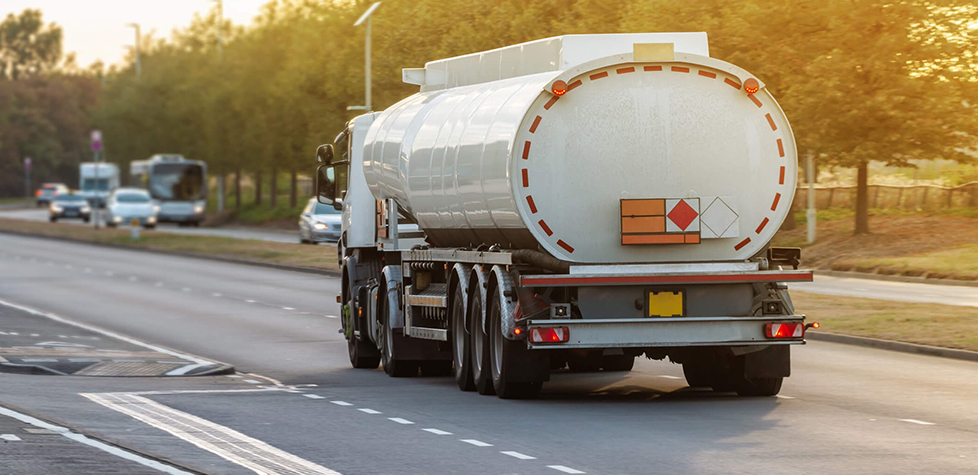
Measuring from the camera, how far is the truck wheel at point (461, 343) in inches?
600

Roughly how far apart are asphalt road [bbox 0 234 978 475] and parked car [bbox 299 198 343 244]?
22992mm

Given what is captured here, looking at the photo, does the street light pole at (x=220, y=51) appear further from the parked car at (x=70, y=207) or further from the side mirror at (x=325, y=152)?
the side mirror at (x=325, y=152)

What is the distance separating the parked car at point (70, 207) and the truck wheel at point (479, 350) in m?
69.9

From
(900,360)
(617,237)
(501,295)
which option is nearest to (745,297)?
(617,237)

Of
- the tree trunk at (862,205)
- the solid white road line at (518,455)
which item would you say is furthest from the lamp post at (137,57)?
the solid white road line at (518,455)

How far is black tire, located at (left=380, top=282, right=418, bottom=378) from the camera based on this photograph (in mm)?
17359

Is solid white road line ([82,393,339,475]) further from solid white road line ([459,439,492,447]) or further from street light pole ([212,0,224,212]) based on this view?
street light pole ([212,0,224,212])

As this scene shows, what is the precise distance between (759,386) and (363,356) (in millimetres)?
5525

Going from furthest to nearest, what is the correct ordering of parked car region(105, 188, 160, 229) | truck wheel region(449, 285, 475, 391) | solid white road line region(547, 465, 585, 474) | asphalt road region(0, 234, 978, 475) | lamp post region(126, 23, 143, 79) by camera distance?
lamp post region(126, 23, 143, 79), parked car region(105, 188, 160, 229), truck wheel region(449, 285, 475, 391), asphalt road region(0, 234, 978, 475), solid white road line region(547, 465, 585, 474)

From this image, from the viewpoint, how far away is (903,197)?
4791 centimetres

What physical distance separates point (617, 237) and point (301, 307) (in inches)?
581

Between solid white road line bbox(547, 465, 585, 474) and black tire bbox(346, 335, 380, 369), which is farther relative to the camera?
black tire bbox(346, 335, 380, 369)

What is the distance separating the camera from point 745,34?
130 ft

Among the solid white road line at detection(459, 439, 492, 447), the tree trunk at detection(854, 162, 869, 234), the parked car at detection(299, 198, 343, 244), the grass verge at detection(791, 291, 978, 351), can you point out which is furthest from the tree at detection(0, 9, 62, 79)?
the solid white road line at detection(459, 439, 492, 447)
